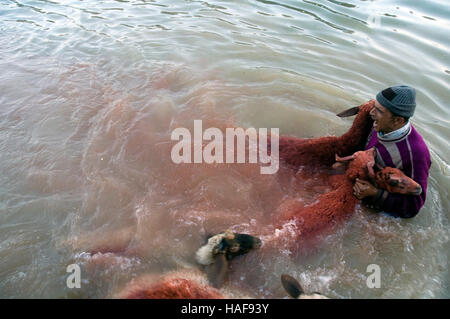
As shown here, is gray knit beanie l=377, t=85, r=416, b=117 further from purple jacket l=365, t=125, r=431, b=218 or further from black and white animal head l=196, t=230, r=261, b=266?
black and white animal head l=196, t=230, r=261, b=266

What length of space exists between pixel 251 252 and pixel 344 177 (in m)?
1.51

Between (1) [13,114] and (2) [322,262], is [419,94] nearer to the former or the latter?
(2) [322,262]

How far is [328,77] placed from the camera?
6.77m

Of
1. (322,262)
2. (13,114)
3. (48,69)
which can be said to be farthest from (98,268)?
(48,69)

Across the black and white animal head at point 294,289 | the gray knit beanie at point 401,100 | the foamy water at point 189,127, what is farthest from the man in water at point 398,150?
the black and white animal head at point 294,289

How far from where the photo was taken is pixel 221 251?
2.97m

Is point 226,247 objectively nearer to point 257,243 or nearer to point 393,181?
point 257,243

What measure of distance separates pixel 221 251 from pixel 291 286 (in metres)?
0.78

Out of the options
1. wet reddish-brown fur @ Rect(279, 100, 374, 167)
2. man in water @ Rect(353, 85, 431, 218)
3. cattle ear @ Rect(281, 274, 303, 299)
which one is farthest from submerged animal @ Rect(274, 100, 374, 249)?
cattle ear @ Rect(281, 274, 303, 299)

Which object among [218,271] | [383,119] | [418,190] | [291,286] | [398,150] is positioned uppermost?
[383,119]

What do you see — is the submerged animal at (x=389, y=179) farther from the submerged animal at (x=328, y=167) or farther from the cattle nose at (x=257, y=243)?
the cattle nose at (x=257, y=243)

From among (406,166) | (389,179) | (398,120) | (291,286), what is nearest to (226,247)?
(291,286)

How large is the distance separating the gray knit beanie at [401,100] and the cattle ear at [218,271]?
96.6 inches

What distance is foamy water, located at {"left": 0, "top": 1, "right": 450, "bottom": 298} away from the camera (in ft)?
10.2
